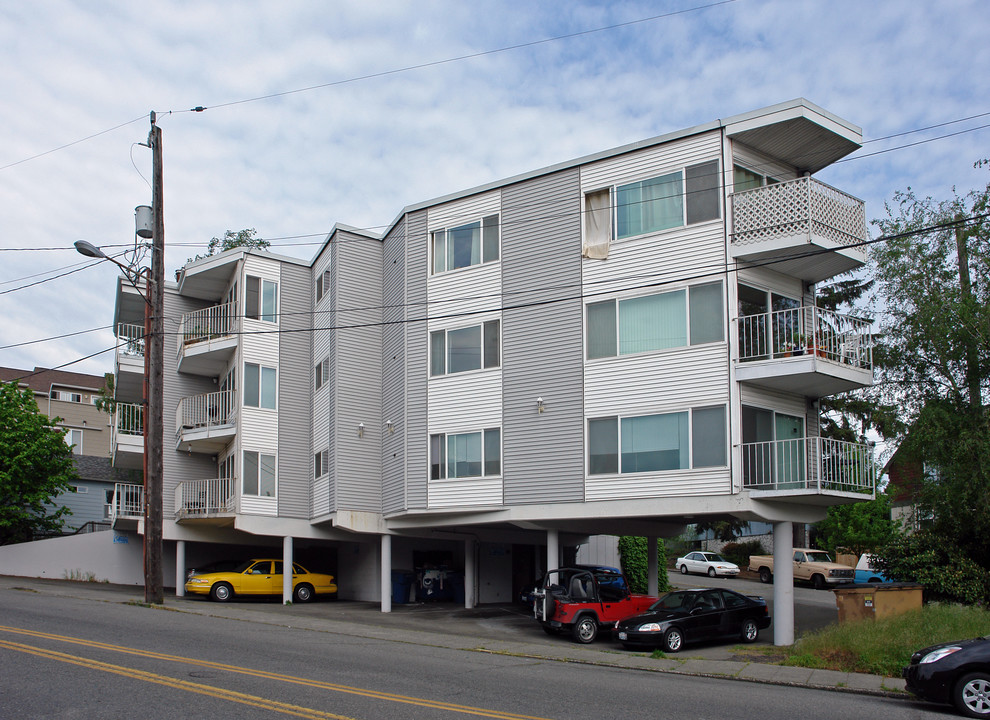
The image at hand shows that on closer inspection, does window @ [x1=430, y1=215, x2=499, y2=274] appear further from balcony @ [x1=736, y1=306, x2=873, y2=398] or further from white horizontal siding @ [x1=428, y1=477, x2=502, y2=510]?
balcony @ [x1=736, y1=306, x2=873, y2=398]

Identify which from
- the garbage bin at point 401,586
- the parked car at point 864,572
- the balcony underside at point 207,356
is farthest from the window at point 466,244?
the parked car at point 864,572

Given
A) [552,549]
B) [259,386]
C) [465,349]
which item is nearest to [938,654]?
[552,549]

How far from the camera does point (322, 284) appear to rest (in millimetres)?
30781

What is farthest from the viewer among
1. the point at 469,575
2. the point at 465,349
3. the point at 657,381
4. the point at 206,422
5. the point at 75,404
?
the point at 75,404

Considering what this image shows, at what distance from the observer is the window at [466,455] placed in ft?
80.0

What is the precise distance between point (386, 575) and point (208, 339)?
35.2 ft

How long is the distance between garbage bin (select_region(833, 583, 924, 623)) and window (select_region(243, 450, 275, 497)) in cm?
1750

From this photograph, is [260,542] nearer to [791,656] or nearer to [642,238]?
[642,238]

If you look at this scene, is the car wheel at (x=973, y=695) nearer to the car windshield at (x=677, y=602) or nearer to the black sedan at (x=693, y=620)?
the black sedan at (x=693, y=620)

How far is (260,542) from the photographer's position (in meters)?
33.1

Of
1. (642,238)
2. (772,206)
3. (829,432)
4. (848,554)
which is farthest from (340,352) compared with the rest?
(848,554)

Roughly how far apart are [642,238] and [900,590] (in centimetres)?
958

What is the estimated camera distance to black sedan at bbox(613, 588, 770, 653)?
1962cm

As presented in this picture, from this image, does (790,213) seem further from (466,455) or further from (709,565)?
(709,565)
